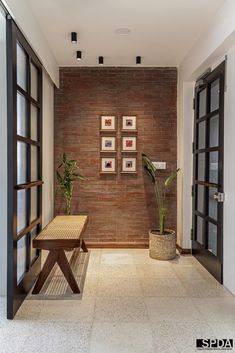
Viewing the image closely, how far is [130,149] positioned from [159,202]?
0.98m

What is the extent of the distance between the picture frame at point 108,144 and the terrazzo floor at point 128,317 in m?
1.97

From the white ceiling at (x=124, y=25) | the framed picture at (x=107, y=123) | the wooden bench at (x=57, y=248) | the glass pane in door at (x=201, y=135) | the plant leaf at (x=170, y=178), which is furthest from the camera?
the framed picture at (x=107, y=123)

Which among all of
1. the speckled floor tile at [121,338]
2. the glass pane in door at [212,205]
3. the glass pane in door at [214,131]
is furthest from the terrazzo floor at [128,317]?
the glass pane in door at [214,131]

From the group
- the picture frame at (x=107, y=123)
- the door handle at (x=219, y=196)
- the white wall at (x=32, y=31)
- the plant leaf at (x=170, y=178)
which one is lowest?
the door handle at (x=219, y=196)

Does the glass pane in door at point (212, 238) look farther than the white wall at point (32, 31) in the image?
Yes

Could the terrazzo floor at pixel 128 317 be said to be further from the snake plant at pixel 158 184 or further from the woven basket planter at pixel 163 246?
the snake plant at pixel 158 184

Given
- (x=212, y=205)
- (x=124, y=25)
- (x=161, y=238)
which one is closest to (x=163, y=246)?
(x=161, y=238)

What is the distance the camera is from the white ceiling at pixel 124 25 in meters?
3.04

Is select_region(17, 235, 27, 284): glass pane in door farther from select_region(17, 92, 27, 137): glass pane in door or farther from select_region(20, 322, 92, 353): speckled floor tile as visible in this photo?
select_region(17, 92, 27, 137): glass pane in door

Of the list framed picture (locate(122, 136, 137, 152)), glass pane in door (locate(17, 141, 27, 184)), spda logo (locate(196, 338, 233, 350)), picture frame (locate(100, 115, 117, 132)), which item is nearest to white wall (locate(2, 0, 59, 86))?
picture frame (locate(100, 115, 117, 132))

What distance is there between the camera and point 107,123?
4941 mm

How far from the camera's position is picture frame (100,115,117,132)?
4.94m

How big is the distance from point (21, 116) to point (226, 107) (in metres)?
2.18

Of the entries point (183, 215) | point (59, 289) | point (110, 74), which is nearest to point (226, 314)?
point (59, 289)
